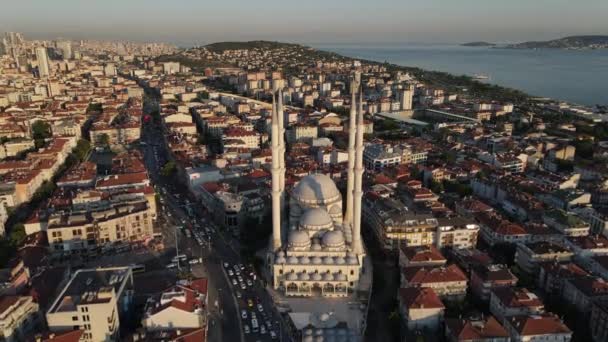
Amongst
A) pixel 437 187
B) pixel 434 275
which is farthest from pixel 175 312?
pixel 437 187

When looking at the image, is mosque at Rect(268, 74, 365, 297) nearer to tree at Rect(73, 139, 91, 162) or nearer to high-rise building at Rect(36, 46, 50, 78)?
tree at Rect(73, 139, 91, 162)

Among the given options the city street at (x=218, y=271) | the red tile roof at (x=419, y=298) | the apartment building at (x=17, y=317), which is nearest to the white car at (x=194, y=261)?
the city street at (x=218, y=271)

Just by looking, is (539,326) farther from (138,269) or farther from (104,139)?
(104,139)

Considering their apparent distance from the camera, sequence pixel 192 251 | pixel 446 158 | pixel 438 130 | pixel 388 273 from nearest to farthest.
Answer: pixel 388 273 < pixel 192 251 < pixel 446 158 < pixel 438 130

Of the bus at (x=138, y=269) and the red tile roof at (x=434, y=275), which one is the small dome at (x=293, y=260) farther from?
the bus at (x=138, y=269)

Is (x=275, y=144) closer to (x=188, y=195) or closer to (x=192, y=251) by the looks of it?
(x=192, y=251)

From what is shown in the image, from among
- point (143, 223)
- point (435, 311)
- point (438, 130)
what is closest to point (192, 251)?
point (143, 223)

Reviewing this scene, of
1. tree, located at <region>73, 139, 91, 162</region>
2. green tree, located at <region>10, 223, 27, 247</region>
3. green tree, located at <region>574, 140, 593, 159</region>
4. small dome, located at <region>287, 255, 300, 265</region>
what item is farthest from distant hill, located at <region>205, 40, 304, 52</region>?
small dome, located at <region>287, 255, 300, 265</region>
